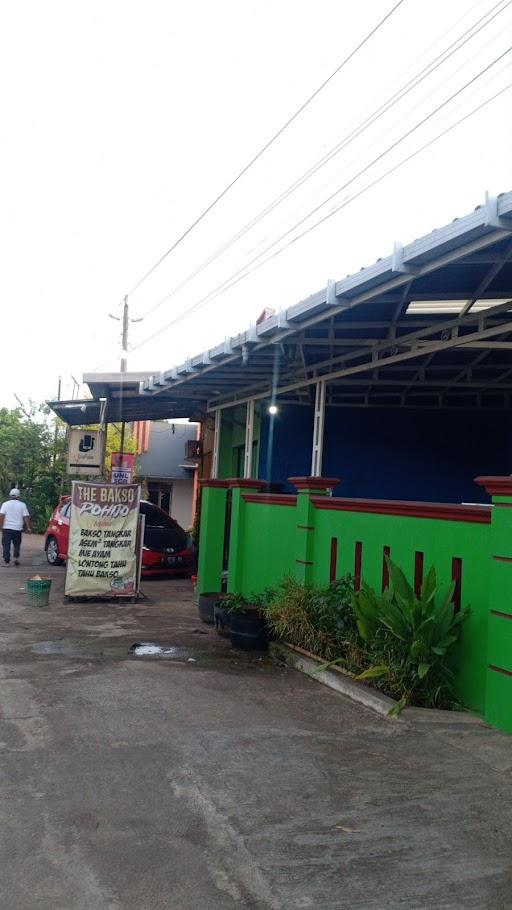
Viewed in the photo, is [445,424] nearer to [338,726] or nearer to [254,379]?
[254,379]

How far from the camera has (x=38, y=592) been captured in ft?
38.9

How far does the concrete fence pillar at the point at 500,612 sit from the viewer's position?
5.90 m

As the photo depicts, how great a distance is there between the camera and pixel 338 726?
6.18 metres

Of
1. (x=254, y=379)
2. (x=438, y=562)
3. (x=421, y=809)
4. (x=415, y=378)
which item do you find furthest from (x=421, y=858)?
(x=254, y=379)

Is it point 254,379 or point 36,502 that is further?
point 36,502

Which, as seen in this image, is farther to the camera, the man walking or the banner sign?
the man walking

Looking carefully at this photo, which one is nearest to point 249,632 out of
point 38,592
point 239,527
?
point 239,527

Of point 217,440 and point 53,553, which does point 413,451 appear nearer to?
point 217,440

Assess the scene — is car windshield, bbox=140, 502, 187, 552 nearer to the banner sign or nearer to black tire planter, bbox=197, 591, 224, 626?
the banner sign

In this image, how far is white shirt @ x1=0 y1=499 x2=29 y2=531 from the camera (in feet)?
56.5

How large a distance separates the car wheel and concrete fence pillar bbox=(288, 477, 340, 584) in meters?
10.4

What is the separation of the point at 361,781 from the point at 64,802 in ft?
5.73

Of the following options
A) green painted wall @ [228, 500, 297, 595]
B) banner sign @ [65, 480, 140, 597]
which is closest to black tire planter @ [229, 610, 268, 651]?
green painted wall @ [228, 500, 297, 595]

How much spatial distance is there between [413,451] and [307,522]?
566 centimetres
